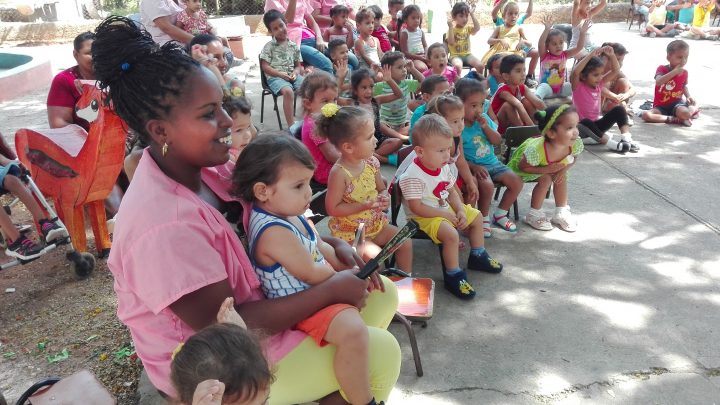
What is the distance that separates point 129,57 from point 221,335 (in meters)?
0.91

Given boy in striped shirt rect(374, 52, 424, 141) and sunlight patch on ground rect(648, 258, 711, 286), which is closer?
sunlight patch on ground rect(648, 258, 711, 286)

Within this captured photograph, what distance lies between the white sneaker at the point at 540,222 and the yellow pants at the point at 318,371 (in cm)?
236

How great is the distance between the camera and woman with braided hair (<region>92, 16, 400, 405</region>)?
55.9 inches

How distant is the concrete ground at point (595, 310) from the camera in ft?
7.89

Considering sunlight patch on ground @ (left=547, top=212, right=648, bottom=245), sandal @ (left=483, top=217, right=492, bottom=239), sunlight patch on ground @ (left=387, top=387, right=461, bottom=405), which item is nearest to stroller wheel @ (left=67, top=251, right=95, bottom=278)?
sunlight patch on ground @ (left=387, top=387, right=461, bottom=405)

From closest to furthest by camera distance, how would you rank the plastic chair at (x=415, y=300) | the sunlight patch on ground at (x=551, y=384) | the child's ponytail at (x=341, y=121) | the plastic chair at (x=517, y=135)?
the sunlight patch on ground at (x=551, y=384)
the plastic chair at (x=415, y=300)
the child's ponytail at (x=341, y=121)
the plastic chair at (x=517, y=135)

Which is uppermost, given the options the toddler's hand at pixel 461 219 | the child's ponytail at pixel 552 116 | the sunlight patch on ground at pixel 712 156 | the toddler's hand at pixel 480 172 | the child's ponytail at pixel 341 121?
the child's ponytail at pixel 341 121

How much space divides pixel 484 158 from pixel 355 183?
139 cm

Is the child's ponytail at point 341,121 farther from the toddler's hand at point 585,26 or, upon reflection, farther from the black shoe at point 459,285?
the toddler's hand at point 585,26

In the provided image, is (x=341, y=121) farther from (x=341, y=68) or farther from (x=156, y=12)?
(x=341, y=68)

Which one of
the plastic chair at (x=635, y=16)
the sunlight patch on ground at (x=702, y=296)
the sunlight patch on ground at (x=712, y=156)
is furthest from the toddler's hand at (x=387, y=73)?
the plastic chair at (x=635, y=16)

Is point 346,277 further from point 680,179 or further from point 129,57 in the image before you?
point 680,179

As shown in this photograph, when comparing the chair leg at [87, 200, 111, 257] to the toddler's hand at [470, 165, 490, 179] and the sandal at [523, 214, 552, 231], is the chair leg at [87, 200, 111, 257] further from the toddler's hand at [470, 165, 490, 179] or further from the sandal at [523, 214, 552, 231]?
the sandal at [523, 214, 552, 231]

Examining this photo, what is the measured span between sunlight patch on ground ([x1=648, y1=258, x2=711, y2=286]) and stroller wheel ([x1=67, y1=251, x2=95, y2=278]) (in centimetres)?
360
